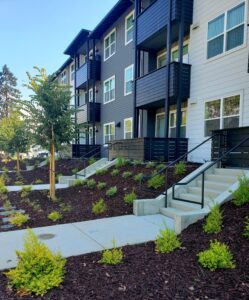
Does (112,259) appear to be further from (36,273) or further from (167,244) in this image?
(36,273)

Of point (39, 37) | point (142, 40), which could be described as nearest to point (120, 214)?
point (142, 40)

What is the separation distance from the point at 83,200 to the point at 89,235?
3204mm

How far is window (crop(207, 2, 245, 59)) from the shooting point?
29.0 feet

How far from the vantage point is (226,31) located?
9.31 metres

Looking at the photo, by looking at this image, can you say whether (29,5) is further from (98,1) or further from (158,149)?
(158,149)

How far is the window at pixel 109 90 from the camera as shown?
673 inches

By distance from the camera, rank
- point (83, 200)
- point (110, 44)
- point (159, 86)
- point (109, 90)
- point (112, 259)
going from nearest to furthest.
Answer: point (112, 259) → point (83, 200) → point (159, 86) → point (110, 44) → point (109, 90)

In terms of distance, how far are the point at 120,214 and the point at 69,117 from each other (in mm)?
3811

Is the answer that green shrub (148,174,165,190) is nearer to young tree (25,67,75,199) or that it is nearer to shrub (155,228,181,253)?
young tree (25,67,75,199)

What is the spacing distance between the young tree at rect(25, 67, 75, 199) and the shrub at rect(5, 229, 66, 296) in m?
5.39

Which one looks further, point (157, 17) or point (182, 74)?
point (157, 17)

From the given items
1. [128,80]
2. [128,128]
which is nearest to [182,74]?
[128,80]

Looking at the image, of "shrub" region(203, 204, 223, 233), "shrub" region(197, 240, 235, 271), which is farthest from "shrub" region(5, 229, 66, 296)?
"shrub" region(203, 204, 223, 233)

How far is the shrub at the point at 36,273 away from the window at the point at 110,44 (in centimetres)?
1573
